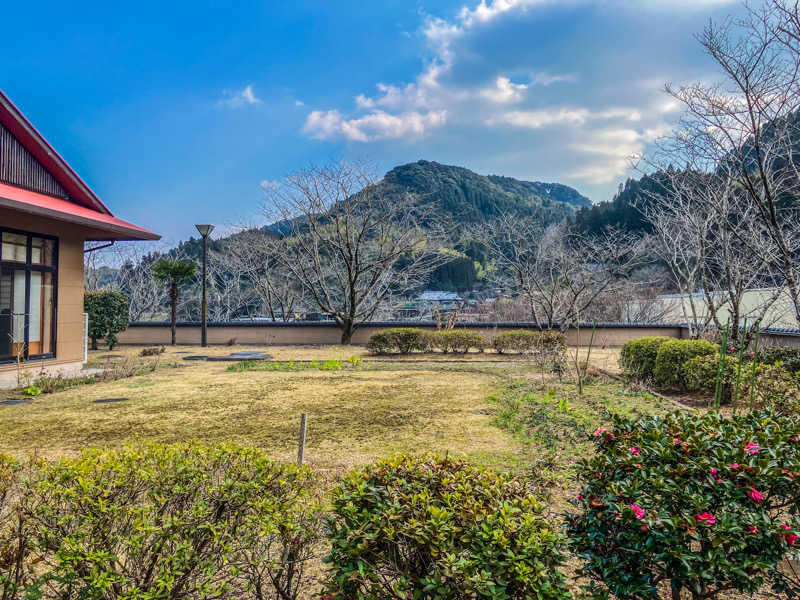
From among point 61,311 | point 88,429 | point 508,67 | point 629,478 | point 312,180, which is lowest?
point 88,429

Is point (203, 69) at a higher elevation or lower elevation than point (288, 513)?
higher

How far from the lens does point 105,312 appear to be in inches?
524

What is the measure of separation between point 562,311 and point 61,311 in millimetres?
15005

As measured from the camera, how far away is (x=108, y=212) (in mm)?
10117

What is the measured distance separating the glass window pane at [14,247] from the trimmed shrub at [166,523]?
7.88 meters

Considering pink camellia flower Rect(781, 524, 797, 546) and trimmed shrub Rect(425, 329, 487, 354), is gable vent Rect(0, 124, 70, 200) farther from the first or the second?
pink camellia flower Rect(781, 524, 797, 546)

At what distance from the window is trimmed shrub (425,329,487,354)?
855cm

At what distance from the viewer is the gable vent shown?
27.0ft

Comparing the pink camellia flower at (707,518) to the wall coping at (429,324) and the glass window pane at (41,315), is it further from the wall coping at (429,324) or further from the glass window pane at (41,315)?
the wall coping at (429,324)

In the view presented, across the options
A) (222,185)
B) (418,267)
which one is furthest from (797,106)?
(222,185)

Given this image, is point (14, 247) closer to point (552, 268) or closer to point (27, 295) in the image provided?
point (27, 295)

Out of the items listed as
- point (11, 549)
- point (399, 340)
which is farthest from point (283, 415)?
point (399, 340)

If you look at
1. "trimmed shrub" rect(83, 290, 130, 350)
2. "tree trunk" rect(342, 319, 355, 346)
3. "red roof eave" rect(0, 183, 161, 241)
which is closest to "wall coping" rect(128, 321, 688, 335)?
"tree trunk" rect(342, 319, 355, 346)

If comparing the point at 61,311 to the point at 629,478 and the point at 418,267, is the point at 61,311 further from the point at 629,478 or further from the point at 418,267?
the point at 418,267
